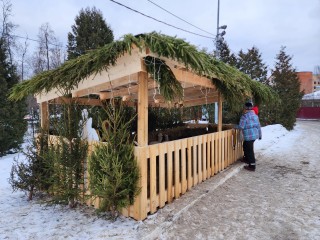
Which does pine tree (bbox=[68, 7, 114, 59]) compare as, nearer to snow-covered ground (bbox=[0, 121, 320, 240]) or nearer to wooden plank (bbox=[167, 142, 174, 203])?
snow-covered ground (bbox=[0, 121, 320, 240])

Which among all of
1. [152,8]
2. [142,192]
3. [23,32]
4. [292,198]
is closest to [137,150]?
[142,192]

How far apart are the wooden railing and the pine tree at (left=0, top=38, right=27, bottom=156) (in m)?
8.12

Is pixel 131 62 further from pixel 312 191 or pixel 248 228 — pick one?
pixel 312 191

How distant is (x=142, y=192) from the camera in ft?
12.2

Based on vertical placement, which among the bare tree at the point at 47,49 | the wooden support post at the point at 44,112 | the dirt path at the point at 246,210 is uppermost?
the bare tree at the point at 47,49

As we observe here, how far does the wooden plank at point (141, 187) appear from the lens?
12.1 feet

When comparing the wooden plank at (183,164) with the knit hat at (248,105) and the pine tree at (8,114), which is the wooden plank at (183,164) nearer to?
the knit hat at (248,105)

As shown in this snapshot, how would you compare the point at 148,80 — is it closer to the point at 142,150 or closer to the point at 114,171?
the point at 142,150

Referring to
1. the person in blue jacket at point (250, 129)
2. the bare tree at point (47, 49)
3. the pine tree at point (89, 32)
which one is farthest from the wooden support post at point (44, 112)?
the bare tree at point (47, 49)

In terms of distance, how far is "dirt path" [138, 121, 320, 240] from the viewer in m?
3.49

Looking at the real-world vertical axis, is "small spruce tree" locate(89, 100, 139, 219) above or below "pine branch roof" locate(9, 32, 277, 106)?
below

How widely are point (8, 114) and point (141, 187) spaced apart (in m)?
9.09

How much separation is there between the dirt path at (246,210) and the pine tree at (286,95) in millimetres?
13818

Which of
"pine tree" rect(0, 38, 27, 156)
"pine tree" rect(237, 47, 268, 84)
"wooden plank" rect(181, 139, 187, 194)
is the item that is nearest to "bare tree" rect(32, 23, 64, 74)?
"pine tree" rect(0, 38, 27, 156)
